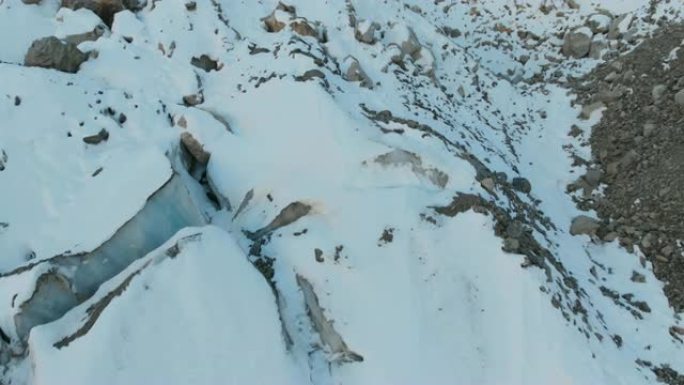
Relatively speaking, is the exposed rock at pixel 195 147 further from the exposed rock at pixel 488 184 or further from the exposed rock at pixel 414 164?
the exposed rock at pixel 488 184

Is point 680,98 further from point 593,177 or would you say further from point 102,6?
point 102,6

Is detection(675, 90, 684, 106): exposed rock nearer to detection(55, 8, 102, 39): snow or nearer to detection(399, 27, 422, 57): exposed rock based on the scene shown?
detection(399, 27, 422, 57): exposed rock

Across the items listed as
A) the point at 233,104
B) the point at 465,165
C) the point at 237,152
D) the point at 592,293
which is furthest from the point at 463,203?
the point at 233,104

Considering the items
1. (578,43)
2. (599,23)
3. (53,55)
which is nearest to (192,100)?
(53,55)

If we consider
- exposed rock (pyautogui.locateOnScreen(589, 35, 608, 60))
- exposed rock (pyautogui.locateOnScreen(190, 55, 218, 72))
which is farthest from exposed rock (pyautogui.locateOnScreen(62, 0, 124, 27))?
exposed rock (pyautogui.locateOnScreen(589, 35, 608, 60))

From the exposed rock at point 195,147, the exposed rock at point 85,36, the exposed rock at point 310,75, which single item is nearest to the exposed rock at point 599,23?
the exposed rock at point 310,75

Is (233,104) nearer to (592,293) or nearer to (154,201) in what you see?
(154,201)

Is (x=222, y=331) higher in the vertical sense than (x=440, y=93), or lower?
lower
